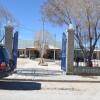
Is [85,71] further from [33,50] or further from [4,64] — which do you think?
[33,50]

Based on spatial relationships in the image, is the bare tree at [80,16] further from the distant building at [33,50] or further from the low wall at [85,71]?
the distant building at [33,50]

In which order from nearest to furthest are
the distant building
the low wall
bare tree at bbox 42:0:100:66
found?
the low wall
bare tree at bbox 42:0:100:66
the distant building

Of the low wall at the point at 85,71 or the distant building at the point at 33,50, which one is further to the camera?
the distant building at the point at 33,50

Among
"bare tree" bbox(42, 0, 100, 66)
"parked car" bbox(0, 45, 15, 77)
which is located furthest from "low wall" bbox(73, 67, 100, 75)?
"parked car" bbox(0, 45, 15, 77)

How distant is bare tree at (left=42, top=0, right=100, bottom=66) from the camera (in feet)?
103

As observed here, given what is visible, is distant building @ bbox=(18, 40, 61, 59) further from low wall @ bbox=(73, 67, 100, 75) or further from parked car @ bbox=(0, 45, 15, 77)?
parked car @ bbox=(0, 45, 15, 77)

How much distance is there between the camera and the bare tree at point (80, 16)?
31.4 m

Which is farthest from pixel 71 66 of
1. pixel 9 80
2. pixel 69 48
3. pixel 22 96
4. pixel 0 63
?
pixel 22 96

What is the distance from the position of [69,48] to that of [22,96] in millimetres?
12545

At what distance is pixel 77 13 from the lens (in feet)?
108

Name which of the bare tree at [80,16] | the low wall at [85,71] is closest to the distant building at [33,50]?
the bare tree at [80,16]

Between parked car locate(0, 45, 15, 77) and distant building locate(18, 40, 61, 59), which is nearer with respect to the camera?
parked car locate(0, 45, 15, 77)

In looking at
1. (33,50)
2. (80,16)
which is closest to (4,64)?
(80,16)

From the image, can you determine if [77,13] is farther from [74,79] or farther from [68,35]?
[74,79]
